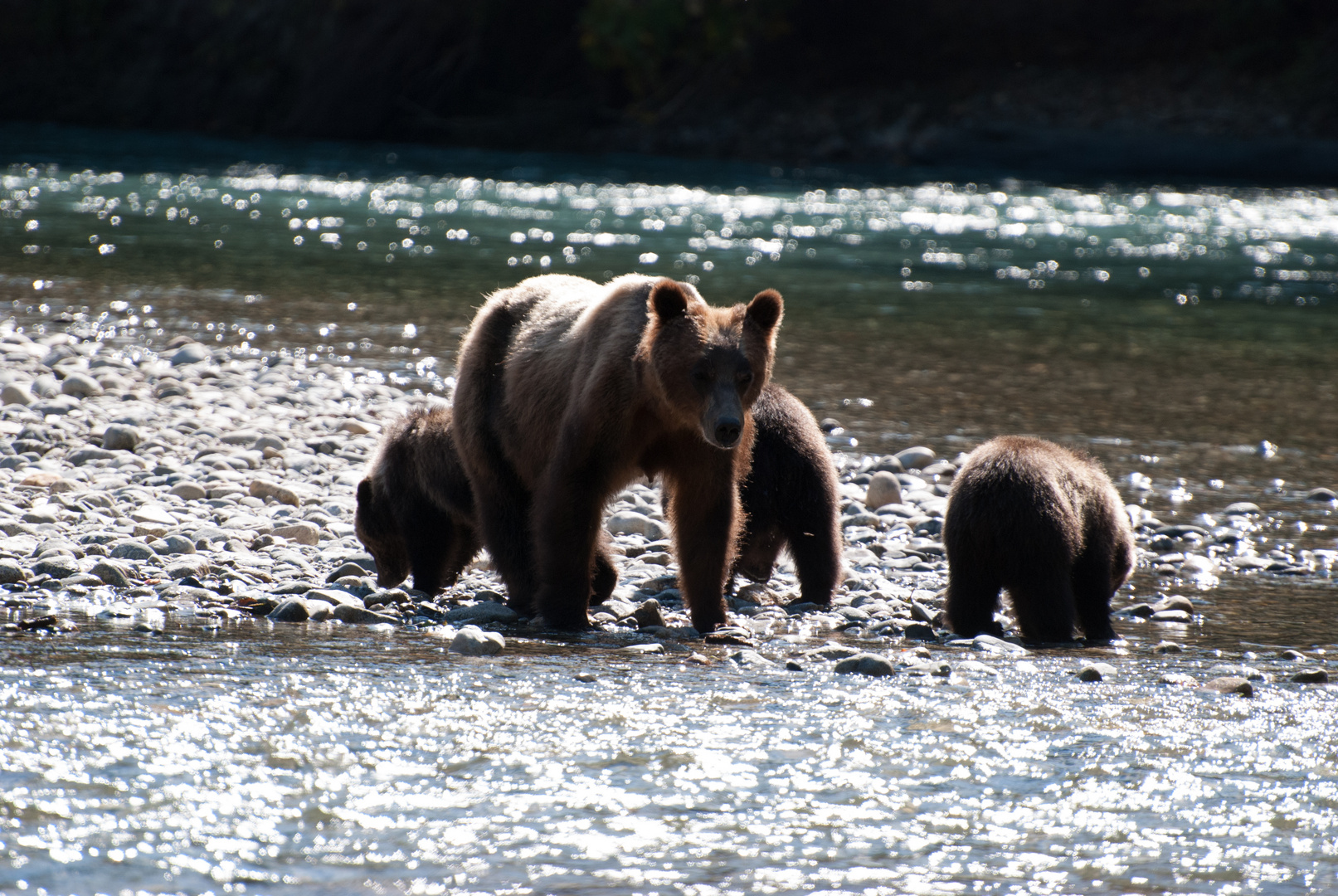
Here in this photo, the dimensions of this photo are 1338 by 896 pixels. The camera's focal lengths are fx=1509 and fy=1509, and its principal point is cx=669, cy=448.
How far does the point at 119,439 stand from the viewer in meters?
6.84

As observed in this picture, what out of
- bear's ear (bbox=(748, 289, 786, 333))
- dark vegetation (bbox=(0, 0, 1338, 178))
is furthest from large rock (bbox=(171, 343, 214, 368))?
dark vegetation (bbox=(0, 0, 1338, 178))

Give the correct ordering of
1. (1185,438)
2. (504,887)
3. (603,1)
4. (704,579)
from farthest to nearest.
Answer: (603,1) < (1185,438) < (704,579) < (504,887)

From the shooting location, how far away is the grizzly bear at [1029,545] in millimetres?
4859

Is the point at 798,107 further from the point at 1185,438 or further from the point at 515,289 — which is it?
the point at 515,289

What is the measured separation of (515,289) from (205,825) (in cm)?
285

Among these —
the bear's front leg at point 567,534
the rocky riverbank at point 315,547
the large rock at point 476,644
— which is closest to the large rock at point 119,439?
the rocky riverbank at point 315,547

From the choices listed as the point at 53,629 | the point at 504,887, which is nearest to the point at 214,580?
the point at 53,629

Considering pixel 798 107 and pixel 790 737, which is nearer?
pixel 790 737

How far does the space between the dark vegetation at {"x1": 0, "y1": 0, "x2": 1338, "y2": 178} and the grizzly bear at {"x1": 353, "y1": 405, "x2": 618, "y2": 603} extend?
95.7 ft

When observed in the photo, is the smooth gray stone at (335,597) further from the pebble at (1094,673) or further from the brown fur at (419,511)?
the pebble at (1094,673)

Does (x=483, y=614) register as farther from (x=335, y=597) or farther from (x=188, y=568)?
(x=188, y=568)

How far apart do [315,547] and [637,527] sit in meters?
1.37

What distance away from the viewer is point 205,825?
3.01 metres

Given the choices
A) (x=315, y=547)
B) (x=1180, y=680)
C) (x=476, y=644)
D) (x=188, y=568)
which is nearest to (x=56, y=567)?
(x=188, y=568)
